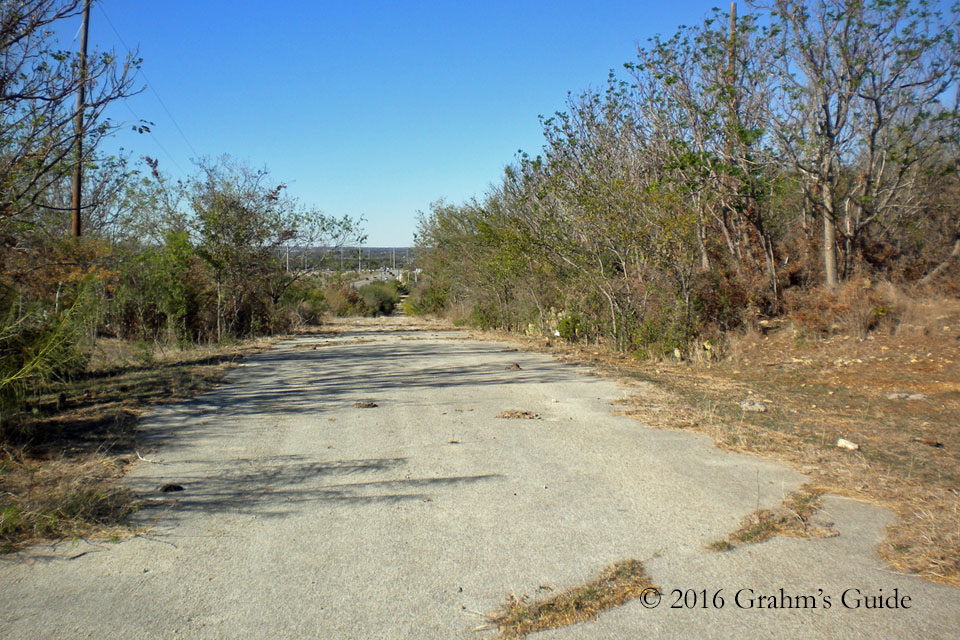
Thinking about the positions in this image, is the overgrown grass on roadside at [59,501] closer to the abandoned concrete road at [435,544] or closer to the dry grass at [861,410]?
the abandoned concrete road at [435,544]

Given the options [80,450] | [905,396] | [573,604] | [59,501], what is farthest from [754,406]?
[80,450]

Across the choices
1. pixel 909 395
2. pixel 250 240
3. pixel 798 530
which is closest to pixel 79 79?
pixel 798 530

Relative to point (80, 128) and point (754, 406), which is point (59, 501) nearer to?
point (80, 128)

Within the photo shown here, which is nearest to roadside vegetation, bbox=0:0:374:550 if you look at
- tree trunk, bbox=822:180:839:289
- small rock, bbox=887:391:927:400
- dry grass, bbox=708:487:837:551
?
dry grass, bbox=708:487:837:551

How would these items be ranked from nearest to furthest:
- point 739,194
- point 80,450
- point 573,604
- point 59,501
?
point 573,604
point 59,501
point 80,450
point 739,194

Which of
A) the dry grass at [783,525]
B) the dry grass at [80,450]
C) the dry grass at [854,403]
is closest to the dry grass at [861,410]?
the dry grass at [854,403]

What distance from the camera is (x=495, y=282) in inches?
1074

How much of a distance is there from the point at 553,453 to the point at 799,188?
1540 centimetres

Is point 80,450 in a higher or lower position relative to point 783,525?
higher

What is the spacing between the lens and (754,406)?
9.15 metres

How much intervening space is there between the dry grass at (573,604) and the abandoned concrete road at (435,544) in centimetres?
9

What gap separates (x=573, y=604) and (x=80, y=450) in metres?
5.56

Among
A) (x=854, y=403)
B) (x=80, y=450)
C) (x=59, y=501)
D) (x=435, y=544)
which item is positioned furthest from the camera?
(x=854, y=403)

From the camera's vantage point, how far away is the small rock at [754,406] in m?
9.02
